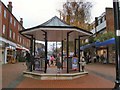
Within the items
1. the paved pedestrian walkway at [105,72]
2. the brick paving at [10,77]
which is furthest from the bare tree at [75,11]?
the brick paving at [10,77]

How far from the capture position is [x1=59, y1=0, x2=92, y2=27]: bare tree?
42219 millimetres

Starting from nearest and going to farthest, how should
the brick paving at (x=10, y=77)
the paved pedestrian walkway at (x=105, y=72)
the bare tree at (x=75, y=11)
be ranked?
the brick paving at (x=10, y=77)
the paved pedestrian walkway at (x=105, y=72)
the bare tree at (x=75, y=11)

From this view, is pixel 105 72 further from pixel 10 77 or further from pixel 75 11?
pixel 75 11

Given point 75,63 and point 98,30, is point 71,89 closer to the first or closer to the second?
point 75,63

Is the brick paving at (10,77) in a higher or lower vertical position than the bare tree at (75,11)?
lower

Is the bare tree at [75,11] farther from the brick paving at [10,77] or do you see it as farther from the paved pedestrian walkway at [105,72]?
the brick paving at [10,77]

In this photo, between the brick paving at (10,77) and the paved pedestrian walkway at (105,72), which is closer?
the brick paving at (10,77)

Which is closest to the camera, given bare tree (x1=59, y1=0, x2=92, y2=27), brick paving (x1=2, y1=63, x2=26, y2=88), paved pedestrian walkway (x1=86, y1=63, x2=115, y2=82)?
brick paving (x1=2, y1=63, x2=26, y2=88)

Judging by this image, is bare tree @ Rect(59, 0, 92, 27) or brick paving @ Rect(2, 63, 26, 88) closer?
brick paving @ Rect(2, 63, 26, 88)

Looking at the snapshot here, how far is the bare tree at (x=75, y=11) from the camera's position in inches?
1662

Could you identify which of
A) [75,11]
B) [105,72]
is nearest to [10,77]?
[105,72]

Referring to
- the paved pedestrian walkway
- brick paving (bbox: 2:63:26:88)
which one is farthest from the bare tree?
brick paving (bbox: 2:63:26:88)

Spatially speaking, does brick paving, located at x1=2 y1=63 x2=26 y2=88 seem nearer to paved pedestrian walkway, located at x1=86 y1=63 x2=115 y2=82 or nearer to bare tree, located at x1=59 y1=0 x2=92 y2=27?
paved pedestrian walkway, located at x1=86 y1=63 x2=115 y2=82

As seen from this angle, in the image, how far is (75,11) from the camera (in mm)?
42250
